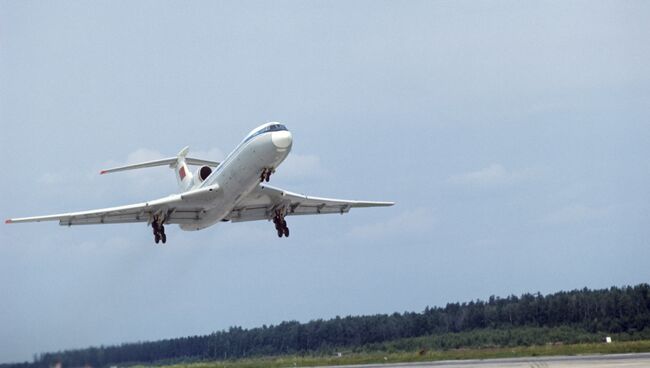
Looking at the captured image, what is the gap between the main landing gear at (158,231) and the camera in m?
54.7

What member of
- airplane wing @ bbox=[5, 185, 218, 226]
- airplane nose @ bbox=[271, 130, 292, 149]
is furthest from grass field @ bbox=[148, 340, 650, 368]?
airplane nose @ bbox=[271, 130, 292, 149]

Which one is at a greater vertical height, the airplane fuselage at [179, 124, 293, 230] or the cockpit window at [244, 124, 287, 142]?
the cockpit window at [244, 124, 287, 142]

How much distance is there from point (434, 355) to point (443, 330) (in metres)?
7.10

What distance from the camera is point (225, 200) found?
5147 cm

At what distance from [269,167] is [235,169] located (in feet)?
6.19

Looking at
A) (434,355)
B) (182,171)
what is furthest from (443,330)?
(182,171)

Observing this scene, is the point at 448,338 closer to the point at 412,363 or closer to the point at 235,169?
the point at 412,363

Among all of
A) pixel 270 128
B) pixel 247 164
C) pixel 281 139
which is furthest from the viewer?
pixel 247 164

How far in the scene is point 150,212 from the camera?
54625 millimetres

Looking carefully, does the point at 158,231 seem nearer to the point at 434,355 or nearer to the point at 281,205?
the point at 281,205

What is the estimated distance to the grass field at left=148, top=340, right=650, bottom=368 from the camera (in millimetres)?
52250

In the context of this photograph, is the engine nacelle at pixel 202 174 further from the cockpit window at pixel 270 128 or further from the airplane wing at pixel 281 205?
the cockpit window at pixel 270 128

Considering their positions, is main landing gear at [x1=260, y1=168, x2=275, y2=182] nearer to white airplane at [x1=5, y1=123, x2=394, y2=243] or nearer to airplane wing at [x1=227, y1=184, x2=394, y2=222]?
white airplane at [x1=5, y1=123, x2=394, y2=243]

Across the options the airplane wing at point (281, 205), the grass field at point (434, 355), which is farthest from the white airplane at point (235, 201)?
the grass field at point (434, 355)
